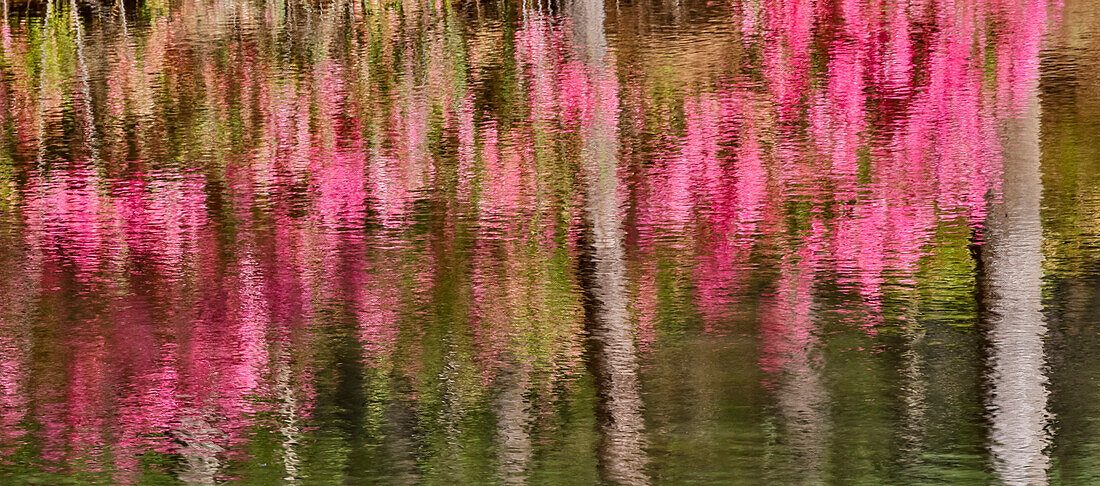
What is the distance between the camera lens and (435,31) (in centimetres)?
1362

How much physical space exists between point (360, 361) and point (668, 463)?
1.44 meters

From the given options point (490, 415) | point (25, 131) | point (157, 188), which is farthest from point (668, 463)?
point (25, 131)

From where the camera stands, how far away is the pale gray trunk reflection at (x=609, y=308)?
13.9 feet

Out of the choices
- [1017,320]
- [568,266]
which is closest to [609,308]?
[568,266]

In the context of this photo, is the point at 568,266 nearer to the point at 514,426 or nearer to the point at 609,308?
the point at 609,308

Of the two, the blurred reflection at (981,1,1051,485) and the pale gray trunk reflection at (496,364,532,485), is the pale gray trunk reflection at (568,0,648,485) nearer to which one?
the pale gray trunk reflection at (496,364,532,485)

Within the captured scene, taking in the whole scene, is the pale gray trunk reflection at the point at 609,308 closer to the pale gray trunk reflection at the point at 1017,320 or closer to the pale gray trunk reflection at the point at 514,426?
the pale gray trunk reflection at the point at 514,426

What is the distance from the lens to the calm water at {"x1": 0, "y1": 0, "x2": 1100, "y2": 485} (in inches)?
170

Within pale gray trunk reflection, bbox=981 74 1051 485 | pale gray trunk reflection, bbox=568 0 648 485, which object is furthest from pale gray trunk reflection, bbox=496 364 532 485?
pale gray trunk reflection, bbox=981 74 1051 485

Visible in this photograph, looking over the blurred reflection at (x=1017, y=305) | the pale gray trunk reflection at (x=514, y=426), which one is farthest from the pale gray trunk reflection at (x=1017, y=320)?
the pale gray trunk reflection at (x=514, y=426)

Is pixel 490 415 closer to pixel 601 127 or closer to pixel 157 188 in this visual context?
pixel 157 188

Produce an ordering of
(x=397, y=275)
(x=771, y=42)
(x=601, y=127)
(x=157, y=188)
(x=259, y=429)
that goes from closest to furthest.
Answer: (x=259, y=429)
(x=397, y=275)
(x=157, y=188)
(x=601, y=127)
(x=771, y=42)

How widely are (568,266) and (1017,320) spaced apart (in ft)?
6.34

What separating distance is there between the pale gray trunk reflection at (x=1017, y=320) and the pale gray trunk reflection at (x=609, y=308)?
1.06 m
